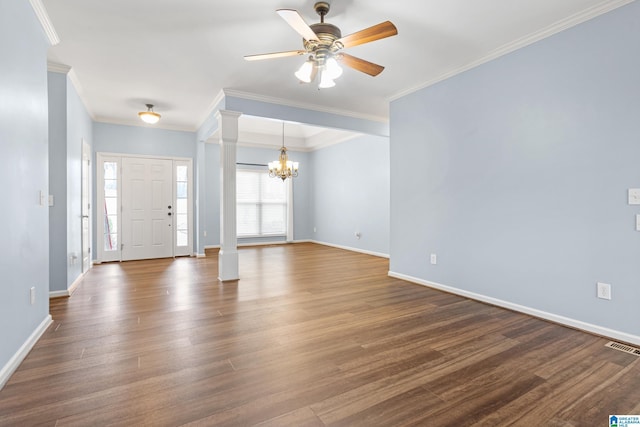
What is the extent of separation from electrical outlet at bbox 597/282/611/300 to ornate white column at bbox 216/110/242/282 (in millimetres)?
4154

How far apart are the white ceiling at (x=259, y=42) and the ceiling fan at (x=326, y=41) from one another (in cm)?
25

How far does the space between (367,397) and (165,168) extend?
638cm

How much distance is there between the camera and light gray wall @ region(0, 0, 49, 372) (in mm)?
2018

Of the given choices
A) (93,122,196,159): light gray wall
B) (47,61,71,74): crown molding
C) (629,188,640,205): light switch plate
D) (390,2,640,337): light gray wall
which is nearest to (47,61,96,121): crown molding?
(47,61,71,74): crown molding

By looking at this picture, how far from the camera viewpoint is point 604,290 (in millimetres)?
2674

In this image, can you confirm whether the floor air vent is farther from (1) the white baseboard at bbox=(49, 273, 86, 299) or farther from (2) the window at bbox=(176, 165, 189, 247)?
(2) the window at bbox=(176, 165, 189, 247)

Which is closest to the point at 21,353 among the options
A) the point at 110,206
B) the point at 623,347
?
the point at 623,347

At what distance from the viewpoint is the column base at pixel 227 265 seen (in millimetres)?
4571

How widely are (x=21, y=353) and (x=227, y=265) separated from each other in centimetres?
250

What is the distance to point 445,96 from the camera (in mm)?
4020

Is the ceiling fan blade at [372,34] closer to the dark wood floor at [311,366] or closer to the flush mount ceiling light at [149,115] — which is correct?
the dark wood floor at [311,366]

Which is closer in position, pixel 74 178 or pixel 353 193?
pixel 74 178

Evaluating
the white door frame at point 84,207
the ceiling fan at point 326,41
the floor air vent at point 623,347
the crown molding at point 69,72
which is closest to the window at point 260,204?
the white door frame at point 84,207

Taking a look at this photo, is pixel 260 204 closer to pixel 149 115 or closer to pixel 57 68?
pixel 149 115
